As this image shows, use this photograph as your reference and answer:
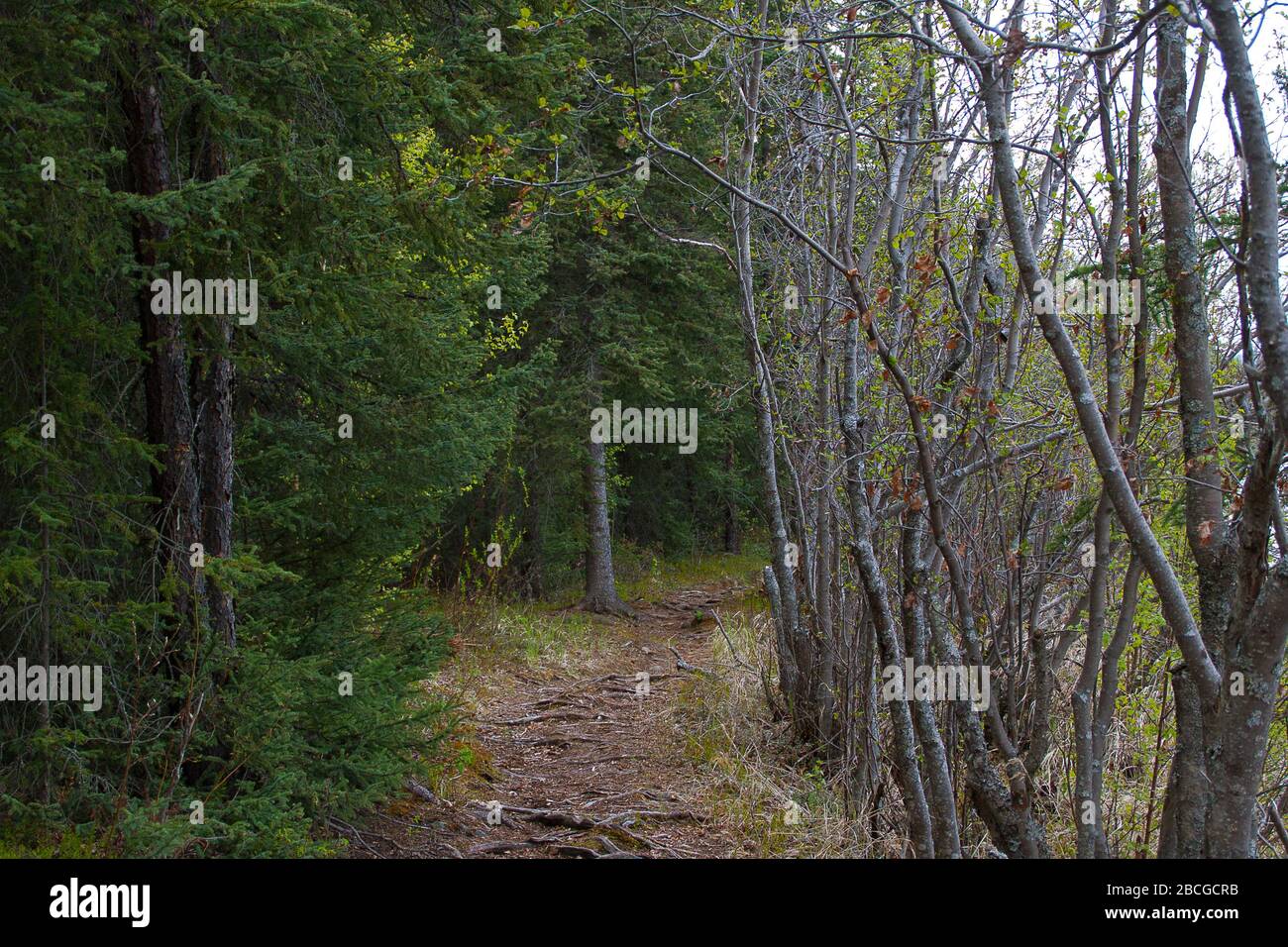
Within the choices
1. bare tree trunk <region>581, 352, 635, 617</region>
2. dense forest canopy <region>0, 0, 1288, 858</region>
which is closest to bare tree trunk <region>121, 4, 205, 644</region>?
dense forest canopy <region>0, 0, 1288, 858</region>

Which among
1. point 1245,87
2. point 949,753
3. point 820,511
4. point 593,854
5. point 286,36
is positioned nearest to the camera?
point 1245,87

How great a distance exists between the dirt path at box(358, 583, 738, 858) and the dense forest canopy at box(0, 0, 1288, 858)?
2.55 ft

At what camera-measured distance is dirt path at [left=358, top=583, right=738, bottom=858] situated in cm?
599

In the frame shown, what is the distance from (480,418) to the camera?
6969mm

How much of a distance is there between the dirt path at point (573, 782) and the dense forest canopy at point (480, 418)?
78 cm

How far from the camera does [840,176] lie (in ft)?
24.5

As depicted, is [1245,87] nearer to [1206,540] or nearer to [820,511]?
[1206,540]

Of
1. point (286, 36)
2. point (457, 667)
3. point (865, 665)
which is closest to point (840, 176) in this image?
point (865, 665)

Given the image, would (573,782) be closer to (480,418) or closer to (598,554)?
(480,418)

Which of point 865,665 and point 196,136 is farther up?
point 196,136

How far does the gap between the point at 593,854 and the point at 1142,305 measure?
4.10 meters

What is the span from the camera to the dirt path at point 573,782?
599cm

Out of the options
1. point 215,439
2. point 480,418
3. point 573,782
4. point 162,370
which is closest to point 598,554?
point 573,782

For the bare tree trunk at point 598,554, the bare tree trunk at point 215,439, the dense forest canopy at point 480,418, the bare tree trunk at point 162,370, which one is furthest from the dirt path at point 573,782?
the bare tree trunk at point 598,554
